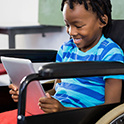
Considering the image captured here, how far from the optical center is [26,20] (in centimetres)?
351

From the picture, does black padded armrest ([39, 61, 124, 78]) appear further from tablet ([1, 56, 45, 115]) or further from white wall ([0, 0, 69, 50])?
white wall ([0, 0, 69, 50])

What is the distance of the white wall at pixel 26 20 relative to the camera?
9.86 feet

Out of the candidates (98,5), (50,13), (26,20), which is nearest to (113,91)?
(98,5)

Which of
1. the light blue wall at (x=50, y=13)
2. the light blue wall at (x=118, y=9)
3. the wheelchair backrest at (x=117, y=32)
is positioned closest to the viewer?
the wheelchair backrest at (x=117, y=32)

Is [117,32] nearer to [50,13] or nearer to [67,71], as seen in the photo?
[67,71]

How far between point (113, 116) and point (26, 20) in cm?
287

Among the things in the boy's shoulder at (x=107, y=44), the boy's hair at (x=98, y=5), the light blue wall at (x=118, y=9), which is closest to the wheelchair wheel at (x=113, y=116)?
the boy's shoulder at (x=107, y=44)

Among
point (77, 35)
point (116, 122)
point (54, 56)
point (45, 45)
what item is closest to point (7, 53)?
point (54, 56)

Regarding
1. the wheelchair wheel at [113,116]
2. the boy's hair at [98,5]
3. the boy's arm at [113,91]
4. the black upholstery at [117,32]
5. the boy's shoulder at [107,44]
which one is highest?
the boy's hair at [98,5]

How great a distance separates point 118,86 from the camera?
0.94 metres

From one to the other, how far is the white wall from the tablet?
1.88 metres

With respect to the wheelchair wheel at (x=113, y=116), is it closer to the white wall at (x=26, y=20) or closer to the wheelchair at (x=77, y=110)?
the wheelchair at (x=77, y=110)

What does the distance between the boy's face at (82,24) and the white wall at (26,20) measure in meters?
1.76

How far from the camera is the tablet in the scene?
2.69 feet
